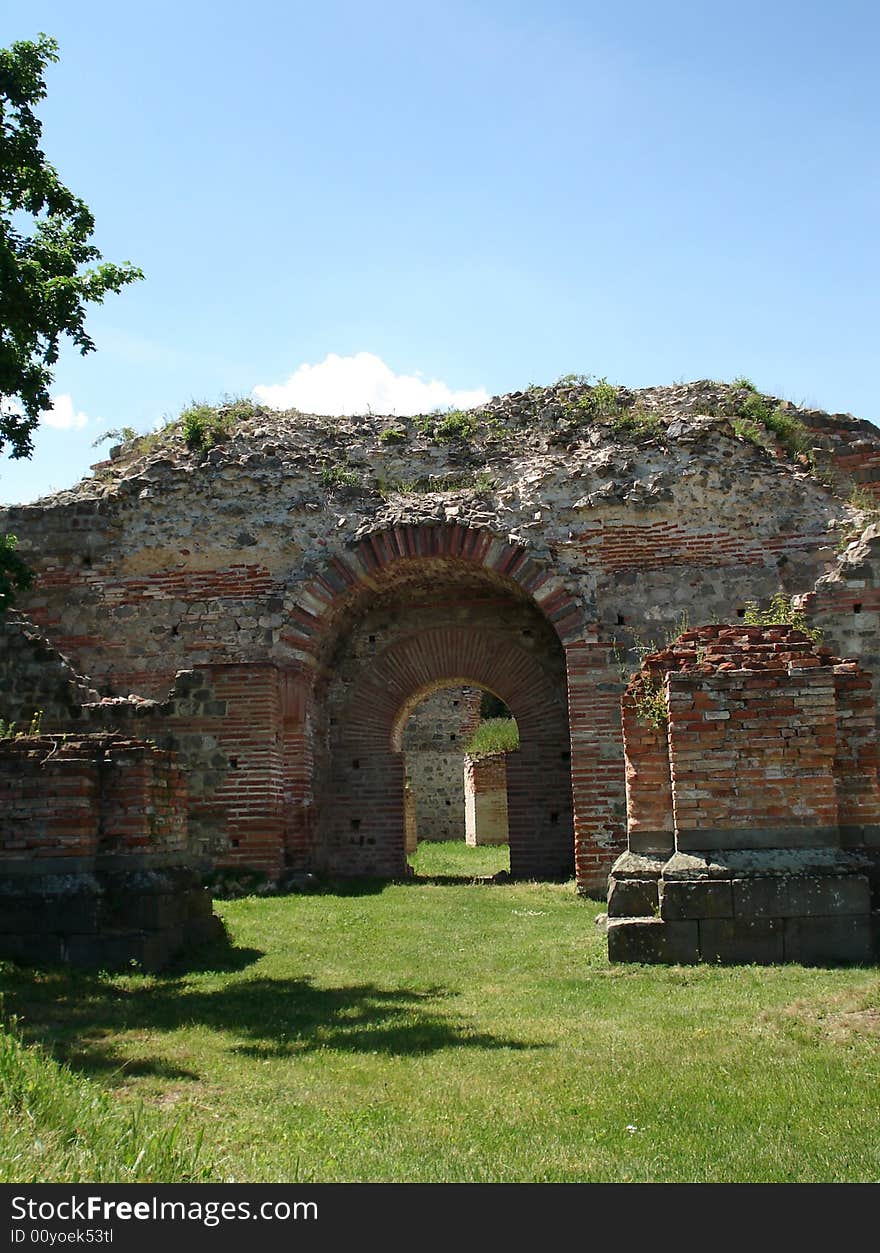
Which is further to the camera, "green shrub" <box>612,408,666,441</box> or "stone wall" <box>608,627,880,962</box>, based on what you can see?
"green shrub" <box>612,408,666,441</box>

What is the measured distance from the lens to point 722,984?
18.1 ft

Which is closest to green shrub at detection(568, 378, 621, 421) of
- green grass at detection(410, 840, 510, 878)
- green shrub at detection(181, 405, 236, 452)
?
green shrub at detection(181, 405, 236, 452)


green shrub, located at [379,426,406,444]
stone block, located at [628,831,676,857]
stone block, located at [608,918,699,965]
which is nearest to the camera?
stone block, located at [608,918,699,965]

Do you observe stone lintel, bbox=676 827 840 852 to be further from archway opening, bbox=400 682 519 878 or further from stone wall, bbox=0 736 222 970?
archway opening, bbox=400 682 519 878

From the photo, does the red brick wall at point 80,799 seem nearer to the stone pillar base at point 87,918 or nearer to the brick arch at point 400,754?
the stone pillar base at point 87,918

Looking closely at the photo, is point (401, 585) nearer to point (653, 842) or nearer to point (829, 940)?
point (653, 842)

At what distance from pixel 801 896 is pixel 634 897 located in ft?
3.10

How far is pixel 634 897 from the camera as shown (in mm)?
6430

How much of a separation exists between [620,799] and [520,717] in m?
2.27

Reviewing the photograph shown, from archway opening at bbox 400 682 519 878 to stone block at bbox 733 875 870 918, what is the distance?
15131 millimetres

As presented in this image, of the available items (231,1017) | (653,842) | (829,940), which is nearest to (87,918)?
(231,1017)

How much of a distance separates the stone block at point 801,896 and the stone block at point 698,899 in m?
0.06

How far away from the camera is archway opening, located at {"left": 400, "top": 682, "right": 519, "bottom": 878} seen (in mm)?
21578
